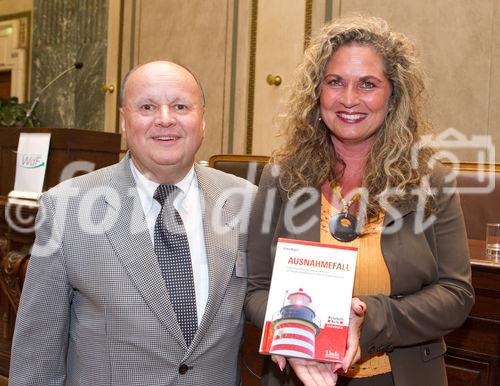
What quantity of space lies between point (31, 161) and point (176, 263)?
2.31 m

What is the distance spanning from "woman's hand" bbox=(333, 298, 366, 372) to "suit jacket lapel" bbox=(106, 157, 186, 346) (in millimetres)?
419

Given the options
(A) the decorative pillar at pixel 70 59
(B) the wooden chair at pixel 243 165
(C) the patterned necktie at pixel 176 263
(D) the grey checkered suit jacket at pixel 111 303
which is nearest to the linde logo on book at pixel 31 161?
(B) the wooden chair at pixel 243 165

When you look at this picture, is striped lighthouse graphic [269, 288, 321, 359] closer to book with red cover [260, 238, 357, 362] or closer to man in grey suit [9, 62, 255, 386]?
book with red cover [260, 238, 357, 362]

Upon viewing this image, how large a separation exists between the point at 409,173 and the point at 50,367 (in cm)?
108

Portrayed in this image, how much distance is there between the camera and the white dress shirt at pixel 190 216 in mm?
1690

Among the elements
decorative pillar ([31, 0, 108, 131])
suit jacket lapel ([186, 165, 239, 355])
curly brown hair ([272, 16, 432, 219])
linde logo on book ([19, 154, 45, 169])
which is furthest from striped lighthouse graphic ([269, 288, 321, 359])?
decorative pillar ([31, 0, 108, 131])

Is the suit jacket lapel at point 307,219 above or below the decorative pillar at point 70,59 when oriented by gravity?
below

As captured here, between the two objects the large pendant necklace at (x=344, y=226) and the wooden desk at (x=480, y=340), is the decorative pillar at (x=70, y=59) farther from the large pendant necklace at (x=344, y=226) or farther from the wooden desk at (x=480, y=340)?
the large pendant necklace at (x=344, y=226)

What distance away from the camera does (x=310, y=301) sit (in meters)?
1.46

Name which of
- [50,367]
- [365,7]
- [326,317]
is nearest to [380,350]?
[326,317]

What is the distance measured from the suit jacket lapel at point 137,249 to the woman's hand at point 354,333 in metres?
0.42

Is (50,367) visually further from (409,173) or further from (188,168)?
(409,173)

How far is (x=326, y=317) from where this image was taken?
1.45m

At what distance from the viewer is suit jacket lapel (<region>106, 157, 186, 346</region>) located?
161 cm
